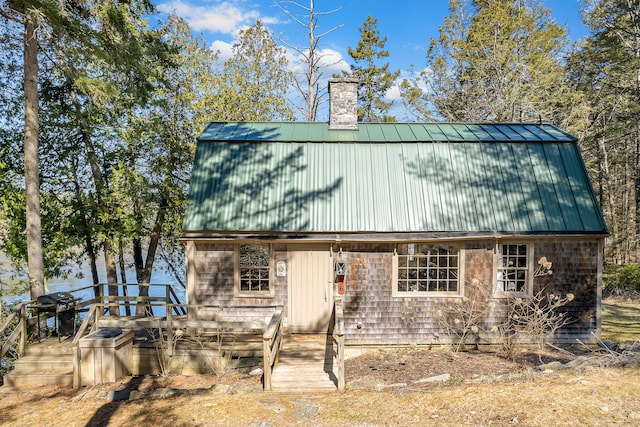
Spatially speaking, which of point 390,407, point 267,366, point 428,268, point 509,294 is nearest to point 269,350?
point 267,366

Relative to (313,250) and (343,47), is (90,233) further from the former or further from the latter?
(343,47)

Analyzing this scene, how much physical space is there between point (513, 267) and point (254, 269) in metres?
6.49

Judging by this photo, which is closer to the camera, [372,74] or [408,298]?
[408,298]

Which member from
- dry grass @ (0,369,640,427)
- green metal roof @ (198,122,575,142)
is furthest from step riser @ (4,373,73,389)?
green metal roof @ (198,122,575,142)

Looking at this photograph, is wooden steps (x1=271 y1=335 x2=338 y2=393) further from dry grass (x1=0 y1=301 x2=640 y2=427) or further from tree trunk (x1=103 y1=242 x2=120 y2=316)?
tree trunk (x1=103 y1=242 x2=120 y2=316)

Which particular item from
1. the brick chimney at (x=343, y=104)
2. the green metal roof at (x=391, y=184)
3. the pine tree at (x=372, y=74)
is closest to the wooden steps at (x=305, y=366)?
the green metal roof at (x=391, y=184)

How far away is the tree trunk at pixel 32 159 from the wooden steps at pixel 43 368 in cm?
197

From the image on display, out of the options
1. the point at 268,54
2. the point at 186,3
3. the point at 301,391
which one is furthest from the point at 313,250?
the point at 268,54

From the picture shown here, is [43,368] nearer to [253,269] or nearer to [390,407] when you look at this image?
[253,269]

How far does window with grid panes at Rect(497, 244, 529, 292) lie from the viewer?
925cm

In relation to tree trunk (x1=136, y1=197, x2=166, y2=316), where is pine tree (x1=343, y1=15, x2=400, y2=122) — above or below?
above

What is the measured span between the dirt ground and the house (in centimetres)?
186

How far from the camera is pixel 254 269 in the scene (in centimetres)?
940

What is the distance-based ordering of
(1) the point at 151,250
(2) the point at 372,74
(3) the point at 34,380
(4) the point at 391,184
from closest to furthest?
(3) the point at 34,380 → (4) the point at 391,184 → (1) the point at 151,250 → (2) the point at 372,74
